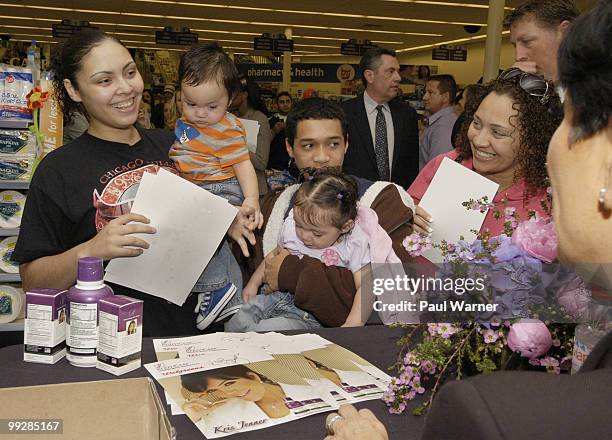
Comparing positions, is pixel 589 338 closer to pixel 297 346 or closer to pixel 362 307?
pixel 297 346

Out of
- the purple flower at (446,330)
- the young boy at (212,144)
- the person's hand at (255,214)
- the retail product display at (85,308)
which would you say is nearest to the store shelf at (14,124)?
the young boy at (212,144)

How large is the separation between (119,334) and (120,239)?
0.41 metres

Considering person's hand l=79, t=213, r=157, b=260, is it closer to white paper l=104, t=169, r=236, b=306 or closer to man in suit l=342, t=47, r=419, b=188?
white paper l=104, t=169, r=236, b=306

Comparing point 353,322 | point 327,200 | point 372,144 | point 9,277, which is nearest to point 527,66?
point 327,200

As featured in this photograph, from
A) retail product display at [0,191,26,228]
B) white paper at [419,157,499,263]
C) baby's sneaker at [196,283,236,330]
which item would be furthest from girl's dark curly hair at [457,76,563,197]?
retail product display at [0,191,26,228]

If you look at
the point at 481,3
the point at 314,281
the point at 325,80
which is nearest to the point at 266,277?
the point at 314,281

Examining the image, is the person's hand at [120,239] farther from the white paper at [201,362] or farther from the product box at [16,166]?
the product box at [16,166]

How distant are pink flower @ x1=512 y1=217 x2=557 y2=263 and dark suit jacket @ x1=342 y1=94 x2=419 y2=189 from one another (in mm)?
3506

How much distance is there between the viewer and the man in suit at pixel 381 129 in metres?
4.94

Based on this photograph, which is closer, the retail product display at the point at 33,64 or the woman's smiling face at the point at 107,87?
the woman's smiling face at the point at 107,87

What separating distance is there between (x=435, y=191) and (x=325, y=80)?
1961 centimetres

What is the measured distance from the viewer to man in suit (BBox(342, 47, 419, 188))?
16.2 feet

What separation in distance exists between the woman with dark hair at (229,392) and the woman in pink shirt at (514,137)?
91 cm

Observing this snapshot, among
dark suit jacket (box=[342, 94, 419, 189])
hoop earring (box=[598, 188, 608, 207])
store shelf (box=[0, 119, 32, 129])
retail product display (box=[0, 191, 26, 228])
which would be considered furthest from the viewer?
dark suit jacket (box=[342, 94, 419, 189])
